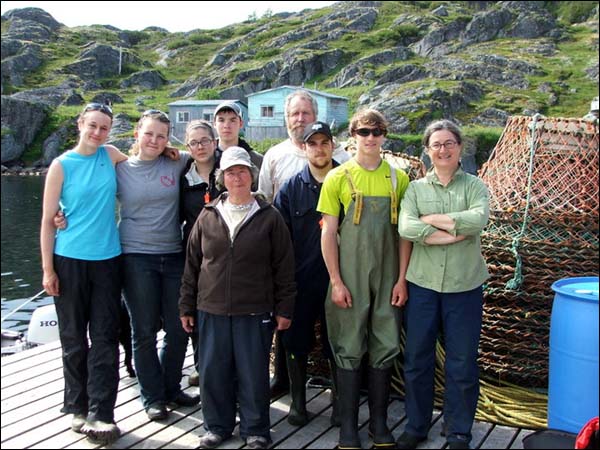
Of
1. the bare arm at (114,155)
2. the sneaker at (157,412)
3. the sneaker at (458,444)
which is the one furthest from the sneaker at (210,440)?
the bare arm at (114,155)

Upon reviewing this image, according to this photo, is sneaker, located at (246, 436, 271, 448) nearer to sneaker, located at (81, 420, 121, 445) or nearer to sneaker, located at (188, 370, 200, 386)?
sneaker, located at (81, 420, 121, 445)

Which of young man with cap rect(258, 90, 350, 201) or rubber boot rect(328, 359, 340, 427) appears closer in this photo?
rubber boot rect(328, 359, 340, 427)

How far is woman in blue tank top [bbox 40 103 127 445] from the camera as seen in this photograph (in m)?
3.62

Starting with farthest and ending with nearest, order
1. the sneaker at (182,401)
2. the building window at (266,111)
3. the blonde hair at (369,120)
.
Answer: the building window at (266,111)
the sneaker at (182,401)
the blonde hair at (369,120)

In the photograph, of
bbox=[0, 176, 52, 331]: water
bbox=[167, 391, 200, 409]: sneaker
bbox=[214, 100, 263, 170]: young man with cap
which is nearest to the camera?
bbox=[167, 391, 200, 409]: sneaker

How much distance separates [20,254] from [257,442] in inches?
732

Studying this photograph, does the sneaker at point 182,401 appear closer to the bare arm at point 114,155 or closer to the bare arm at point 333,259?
the bare arm at point 333,259

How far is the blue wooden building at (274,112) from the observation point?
149 ft

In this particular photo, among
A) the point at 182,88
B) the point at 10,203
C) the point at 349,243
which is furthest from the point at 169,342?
the point at 182,88

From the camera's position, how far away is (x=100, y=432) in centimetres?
362

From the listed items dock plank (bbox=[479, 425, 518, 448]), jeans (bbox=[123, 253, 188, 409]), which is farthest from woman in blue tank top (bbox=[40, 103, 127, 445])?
dock plank (bbox=[479, 425, 518, 448])

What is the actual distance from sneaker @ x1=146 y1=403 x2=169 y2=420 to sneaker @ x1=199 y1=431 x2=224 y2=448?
1.56ft

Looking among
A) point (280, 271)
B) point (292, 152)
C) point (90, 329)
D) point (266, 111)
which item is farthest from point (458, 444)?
point (266, 111)

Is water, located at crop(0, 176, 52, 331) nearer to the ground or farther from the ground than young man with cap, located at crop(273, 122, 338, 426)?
nearer to the ground
